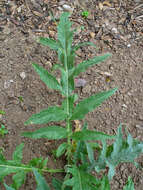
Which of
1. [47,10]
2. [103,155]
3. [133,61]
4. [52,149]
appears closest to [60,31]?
[103,155]

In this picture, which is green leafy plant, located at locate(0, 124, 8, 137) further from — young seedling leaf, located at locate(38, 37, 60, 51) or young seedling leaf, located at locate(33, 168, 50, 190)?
young seedling leaf, located at locate(38, 37, 60, 51)

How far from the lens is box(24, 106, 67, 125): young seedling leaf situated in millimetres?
1452

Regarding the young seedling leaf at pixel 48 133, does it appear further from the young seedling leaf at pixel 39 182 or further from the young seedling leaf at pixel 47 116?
the young seedling leaf at pixel 39 182

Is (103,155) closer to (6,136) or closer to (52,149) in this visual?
(52,149)

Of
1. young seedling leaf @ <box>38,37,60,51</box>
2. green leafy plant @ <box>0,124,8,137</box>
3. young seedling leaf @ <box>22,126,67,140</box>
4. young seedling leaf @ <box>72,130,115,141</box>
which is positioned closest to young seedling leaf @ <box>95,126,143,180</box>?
young seedling leaf @ <box>72,130,115,141</box>

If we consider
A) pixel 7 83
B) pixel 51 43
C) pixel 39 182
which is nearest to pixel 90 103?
pixel 51 43

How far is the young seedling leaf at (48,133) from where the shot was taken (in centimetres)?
146

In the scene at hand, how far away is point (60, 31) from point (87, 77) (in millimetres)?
951

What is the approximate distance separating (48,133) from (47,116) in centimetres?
10

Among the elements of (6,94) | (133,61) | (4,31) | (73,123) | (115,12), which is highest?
(115,12)

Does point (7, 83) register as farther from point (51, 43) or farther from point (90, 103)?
point (90, 103)

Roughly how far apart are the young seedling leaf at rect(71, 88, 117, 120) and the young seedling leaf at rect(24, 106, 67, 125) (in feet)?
0.28

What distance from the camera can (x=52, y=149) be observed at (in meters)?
2.04

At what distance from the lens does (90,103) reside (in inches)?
59.4
